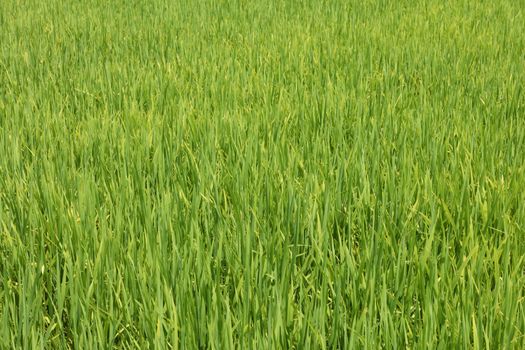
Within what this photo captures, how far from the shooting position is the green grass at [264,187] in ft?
3.69

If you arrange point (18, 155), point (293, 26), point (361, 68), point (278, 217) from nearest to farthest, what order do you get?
1. point (278, 217)
2. point (18, 155)
3. point (361, 68)
4. point (293, 26)

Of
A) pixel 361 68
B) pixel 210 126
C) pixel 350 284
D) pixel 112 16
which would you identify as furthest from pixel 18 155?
pixel 112 16

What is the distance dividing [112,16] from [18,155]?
317cm

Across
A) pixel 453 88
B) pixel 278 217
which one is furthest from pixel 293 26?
pixel 278 217

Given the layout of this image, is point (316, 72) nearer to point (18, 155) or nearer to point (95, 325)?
point (18, 155)

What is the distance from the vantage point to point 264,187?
173 centimetres

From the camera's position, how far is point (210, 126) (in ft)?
7.15

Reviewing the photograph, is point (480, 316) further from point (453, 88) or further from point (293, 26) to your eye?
point (293, 26)

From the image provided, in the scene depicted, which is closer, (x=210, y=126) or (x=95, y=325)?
(x=95, y=325)

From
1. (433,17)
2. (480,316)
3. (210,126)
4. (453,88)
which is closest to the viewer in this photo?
(480,316)

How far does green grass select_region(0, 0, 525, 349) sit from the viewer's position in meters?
1.12

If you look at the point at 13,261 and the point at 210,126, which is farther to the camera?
the point at 210,126

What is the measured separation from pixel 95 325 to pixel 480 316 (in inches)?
25.9

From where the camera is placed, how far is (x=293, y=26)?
4.38m
